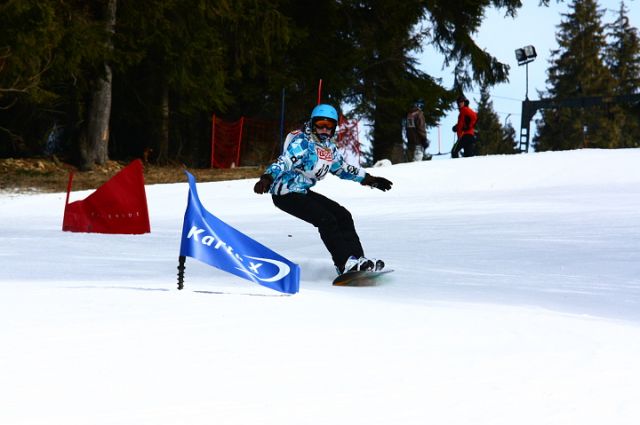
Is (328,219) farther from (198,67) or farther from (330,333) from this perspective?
(198,67)

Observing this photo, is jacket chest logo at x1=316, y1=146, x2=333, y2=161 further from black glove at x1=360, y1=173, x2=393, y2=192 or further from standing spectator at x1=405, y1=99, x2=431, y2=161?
standing spectator at x1=405, y1=99, x2=431, y2=161

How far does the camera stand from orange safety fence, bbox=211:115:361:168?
86.5ft

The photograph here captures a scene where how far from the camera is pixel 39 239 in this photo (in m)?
11.4

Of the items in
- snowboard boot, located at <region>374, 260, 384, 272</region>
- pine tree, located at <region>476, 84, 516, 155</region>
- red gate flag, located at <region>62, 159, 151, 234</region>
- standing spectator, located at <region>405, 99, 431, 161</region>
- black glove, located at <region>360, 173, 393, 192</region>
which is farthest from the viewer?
pine tree, located at <region>476, 84, 516, 155</region>

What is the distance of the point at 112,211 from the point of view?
11953 mm

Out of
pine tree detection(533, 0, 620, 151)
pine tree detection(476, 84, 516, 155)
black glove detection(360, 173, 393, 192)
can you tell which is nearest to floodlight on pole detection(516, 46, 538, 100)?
black glove detection(360, 173, 393, 192)

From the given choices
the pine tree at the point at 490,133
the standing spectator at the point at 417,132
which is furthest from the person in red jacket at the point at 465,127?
the pine tree at the point at 490,133

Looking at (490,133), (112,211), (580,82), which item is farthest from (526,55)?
(490,133)

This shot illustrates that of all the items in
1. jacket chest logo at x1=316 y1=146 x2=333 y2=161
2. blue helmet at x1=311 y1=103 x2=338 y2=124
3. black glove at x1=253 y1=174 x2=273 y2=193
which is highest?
blue helmet at x1=311 y1=103 x2=338 y2=124

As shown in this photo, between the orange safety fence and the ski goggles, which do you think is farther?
the orange safety fence

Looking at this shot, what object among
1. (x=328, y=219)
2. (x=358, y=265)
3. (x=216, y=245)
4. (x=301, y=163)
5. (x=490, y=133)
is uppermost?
(x=490, y=133)

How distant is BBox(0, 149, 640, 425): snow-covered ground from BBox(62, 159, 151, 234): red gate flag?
1.09 ft

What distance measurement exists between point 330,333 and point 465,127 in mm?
17333

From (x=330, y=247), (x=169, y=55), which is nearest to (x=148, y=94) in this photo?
(x=169, y=55)
